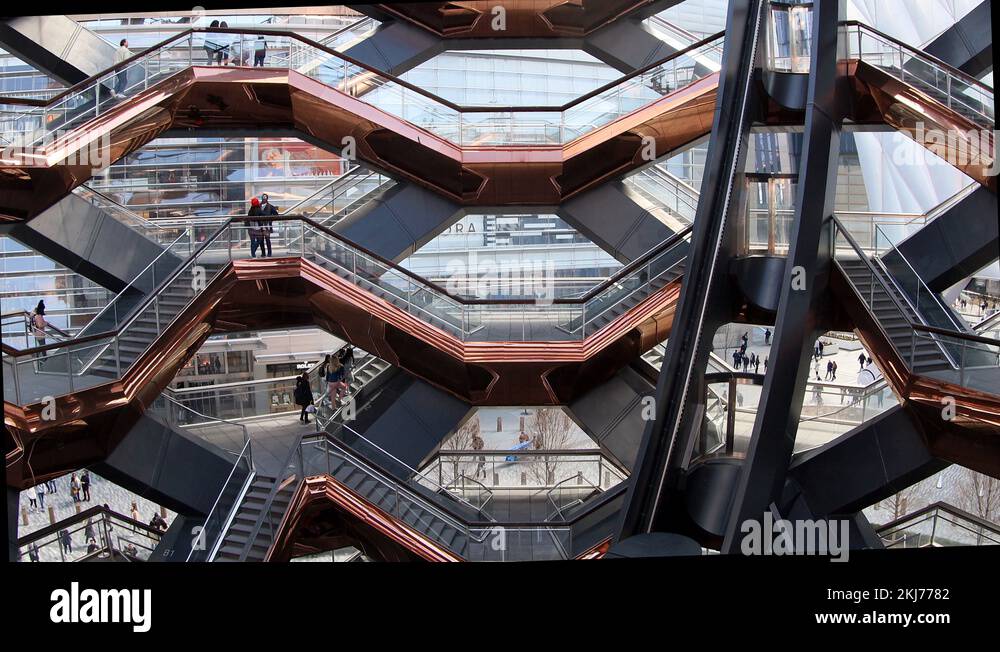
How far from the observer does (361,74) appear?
12.3 meters

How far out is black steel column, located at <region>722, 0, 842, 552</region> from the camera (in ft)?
28.8

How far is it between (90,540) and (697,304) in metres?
8.31

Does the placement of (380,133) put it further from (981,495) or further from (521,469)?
(981,495)

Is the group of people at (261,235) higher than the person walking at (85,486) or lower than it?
higher

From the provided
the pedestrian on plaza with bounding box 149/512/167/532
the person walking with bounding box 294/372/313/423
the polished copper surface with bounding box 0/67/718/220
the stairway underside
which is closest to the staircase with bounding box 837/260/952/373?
the stairway underside

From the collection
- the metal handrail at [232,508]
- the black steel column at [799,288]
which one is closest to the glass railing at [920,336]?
the black steel column at [799,288]

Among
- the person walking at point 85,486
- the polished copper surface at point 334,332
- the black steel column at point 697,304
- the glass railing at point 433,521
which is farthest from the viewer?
the person walking at point 85,486

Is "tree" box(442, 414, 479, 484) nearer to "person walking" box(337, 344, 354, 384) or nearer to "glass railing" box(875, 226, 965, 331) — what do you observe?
"person walking" box(337, 344, 354, 384)

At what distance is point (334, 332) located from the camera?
12617mm

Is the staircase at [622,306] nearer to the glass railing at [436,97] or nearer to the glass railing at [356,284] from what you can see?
the glass railing at [356,284]

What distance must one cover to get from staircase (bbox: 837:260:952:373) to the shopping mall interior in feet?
0.09

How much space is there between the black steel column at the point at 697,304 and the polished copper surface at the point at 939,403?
4.99ft

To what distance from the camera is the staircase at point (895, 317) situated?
9.13 meters

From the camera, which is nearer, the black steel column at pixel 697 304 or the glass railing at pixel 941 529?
the black steel column at pixel 697 304
